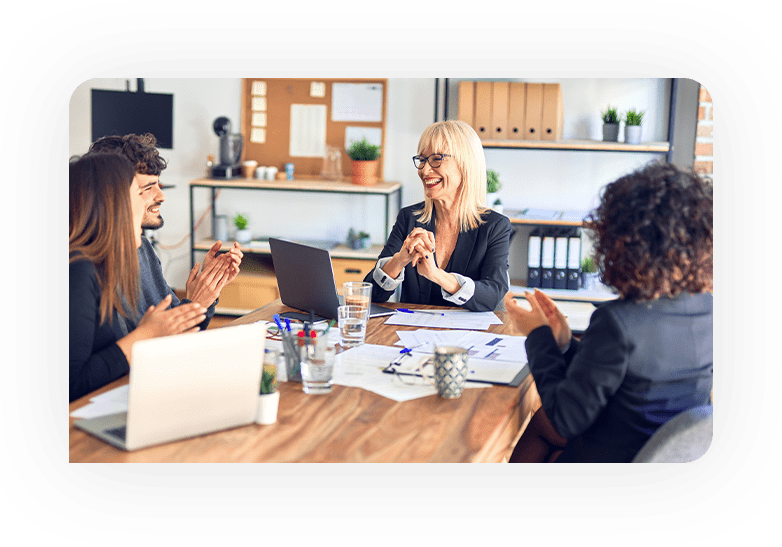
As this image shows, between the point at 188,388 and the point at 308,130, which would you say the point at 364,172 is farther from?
the point at 188,388

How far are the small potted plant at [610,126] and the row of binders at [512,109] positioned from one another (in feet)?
0.81

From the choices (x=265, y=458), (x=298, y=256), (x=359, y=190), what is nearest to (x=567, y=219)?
(x=359, y=190)

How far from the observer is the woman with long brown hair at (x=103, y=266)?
1426 millimetres

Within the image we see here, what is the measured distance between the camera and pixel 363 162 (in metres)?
4.18

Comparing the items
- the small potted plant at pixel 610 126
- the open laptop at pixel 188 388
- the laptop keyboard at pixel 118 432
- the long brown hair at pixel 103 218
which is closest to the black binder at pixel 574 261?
the small potted plant at pixel 610 126

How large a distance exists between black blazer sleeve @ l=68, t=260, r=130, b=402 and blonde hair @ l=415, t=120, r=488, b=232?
1349 mm

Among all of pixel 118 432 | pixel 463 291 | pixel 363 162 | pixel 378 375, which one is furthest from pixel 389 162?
pixel 118 432

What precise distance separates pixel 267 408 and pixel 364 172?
3.04 meters

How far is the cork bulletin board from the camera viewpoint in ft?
14.5

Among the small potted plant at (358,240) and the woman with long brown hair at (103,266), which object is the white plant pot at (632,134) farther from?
the woman with long brown hair at (103,266)

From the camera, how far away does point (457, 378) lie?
143 centimetres

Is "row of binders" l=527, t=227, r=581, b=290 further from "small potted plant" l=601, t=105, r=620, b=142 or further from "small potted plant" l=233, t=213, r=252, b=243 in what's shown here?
"small potted plant" l=233, t=213, r=252, b=243

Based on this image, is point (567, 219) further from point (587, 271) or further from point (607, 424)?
point (607, 424)

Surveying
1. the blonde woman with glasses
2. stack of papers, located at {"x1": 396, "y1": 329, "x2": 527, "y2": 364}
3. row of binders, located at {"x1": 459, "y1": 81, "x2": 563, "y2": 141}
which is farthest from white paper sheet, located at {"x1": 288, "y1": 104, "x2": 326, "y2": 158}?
stack of papers, located at {"x1": 396, "y1": 329, "x2": 527, "y2": 364}
